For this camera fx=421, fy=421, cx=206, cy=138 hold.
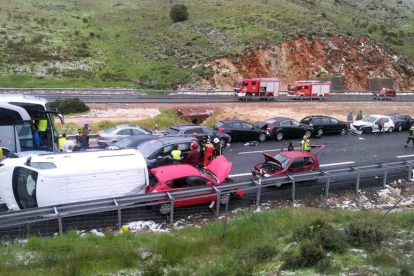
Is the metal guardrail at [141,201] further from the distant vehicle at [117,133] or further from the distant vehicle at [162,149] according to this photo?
the distant vehicle at [117,133]

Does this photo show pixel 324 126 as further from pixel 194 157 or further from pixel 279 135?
pixel 194 157

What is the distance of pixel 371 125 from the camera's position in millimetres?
27688

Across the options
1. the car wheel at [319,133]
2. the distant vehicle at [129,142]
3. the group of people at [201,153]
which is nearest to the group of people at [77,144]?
the distant vehicle at [129,142]

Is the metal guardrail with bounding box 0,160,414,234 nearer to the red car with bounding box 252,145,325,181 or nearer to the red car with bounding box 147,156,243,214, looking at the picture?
the red car with bounding box 147,156,243,214

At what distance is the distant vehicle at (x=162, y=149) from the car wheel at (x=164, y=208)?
3000 millimetres

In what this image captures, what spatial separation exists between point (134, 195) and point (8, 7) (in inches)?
2678

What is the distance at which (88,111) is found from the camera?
95.9 ft

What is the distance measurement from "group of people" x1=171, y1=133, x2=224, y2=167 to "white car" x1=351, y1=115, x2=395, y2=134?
552 inches

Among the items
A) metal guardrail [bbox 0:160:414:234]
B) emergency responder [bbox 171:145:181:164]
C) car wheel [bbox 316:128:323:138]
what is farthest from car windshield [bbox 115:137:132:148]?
car wheel [bbox 316:128:323:138]

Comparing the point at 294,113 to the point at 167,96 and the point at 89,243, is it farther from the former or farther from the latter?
the point at 89,243

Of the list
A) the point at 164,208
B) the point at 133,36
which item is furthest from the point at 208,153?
the point at 133,36

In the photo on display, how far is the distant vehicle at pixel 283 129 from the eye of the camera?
23886mm

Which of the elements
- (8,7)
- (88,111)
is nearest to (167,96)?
(88,111)

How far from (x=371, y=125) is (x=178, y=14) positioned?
44100 millimetres
